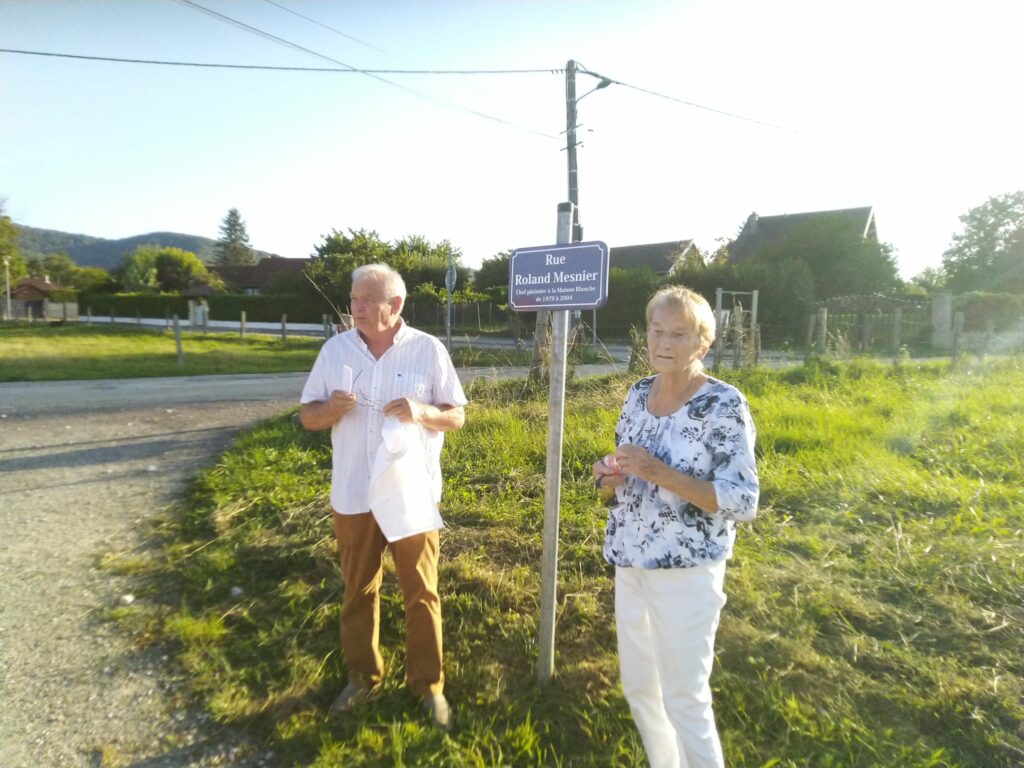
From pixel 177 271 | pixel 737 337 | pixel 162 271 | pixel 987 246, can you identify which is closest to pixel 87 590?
pixel 737 337

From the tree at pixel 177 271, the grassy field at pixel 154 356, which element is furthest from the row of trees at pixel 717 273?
the tree at pixel 177 271

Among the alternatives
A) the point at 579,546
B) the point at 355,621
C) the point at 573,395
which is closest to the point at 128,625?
the point at 355,621

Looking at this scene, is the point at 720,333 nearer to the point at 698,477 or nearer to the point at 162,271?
the point at 698,477

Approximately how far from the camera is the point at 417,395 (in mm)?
2830

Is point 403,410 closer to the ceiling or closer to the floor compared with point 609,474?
closer to the ceiling

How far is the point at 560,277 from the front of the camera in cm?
272

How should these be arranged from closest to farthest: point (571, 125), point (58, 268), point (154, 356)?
point (571, 125) < point (154, 356) < point (58, 268)

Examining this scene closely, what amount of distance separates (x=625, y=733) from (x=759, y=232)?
143 feet

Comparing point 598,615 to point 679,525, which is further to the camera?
point 598,615

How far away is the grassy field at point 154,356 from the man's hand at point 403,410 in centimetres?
849

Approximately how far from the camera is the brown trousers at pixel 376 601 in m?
2.75

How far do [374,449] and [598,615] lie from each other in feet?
5.14

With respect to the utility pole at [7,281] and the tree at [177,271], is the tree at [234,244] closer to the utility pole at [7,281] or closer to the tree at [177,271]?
the tree at [177,271]

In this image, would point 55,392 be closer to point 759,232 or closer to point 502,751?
point 502,751
